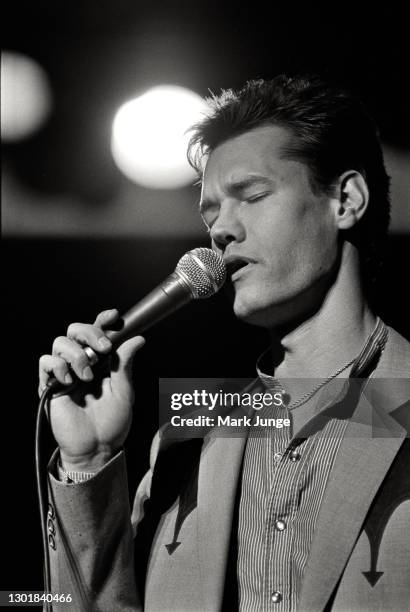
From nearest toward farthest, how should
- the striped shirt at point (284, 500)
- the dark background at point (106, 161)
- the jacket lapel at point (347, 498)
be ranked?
1. the jacket lapel at point (347, 498)
2. the striped shirt at point (284, 500)
3. the dark background at point (106, 161)

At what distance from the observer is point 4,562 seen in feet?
5.77

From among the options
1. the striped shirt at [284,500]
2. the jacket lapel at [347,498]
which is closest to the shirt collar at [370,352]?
the striped shirt at [284,500]

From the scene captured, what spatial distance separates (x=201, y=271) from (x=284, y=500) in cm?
50

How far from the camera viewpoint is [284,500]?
1416 millimetres

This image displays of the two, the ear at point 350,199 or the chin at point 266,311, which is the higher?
the ear at point 350,199

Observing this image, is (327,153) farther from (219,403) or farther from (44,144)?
(44,144)

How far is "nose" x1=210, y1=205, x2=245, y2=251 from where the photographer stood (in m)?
1.55

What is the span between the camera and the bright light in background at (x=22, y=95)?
192 centimetres

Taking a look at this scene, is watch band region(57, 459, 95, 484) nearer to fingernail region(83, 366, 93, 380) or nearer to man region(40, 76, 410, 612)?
man region(40, 76, 410, 612)

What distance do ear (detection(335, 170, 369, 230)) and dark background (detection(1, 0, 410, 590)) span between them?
232 mm

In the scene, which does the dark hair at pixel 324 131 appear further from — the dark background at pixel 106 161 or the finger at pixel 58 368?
the finger at pixel 58 368

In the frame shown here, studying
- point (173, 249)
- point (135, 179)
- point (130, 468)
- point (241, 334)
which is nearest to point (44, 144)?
point (135, 179)

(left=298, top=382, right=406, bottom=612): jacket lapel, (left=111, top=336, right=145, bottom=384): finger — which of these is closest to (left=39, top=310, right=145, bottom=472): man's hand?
(left=111, top=336, right=145, bottom=384): finger

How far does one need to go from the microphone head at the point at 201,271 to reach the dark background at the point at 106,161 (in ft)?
1.61
